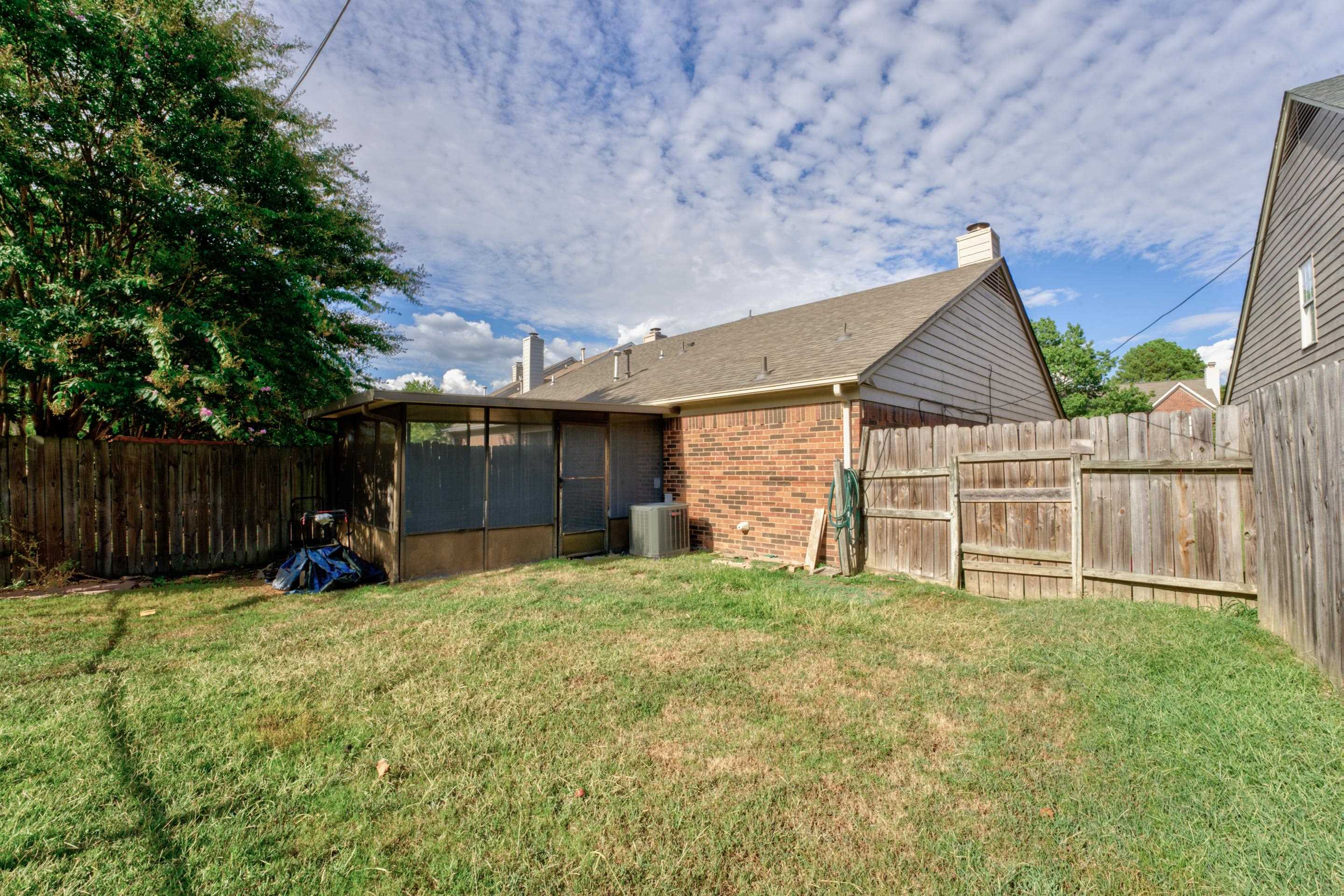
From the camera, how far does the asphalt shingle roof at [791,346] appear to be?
815 centimetres

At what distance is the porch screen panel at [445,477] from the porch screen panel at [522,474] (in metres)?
0.18

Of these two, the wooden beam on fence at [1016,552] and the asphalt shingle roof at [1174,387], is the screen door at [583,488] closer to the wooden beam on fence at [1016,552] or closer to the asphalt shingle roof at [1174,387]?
the wooden beam on fence at [1016,552]

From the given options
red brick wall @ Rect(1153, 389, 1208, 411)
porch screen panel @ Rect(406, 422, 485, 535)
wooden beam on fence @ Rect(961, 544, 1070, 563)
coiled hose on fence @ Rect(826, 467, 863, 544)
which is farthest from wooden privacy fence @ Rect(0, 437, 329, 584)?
red brick wall @ Rect(1153, 389, 1208, 411)

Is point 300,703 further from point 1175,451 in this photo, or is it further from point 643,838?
point 1175,451

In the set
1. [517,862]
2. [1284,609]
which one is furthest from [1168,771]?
[517,862]

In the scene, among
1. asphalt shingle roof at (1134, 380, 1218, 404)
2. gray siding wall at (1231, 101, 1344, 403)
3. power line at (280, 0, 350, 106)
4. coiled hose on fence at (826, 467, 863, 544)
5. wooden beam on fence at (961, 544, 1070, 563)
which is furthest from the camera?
asphalt shingle roof at (1134, 380, 1218, 404)

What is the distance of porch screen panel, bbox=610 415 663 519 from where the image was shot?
30.7 ft

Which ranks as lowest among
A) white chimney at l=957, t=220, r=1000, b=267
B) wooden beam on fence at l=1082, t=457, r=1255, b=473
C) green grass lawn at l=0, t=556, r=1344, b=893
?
green grass lawn at l=0, t=556, r=1344, b=893

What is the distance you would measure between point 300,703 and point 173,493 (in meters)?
6.49

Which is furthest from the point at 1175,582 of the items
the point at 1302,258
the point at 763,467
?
the point at 1302,258

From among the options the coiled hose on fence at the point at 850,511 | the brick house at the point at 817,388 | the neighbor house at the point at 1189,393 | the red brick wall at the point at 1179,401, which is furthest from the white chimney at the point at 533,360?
the red brick wall at the point at 1179,401

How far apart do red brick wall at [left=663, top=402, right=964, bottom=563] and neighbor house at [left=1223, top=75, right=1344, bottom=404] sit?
14.4 feet

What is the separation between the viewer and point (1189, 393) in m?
35.1

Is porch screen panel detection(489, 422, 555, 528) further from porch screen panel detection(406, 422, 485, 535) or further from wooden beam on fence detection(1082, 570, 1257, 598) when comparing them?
wooden beam on fence detection(1082, 570, 1257, 598)
